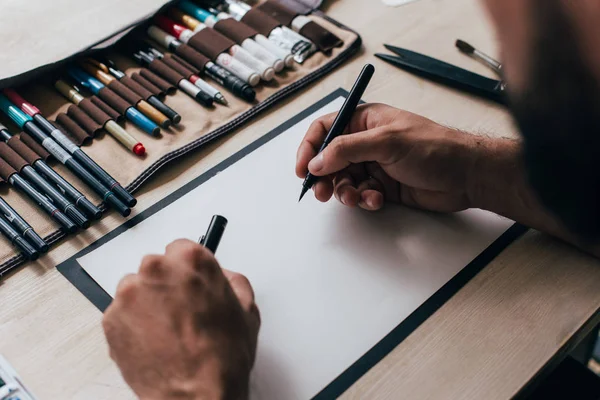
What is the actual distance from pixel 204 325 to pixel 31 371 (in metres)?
0.20

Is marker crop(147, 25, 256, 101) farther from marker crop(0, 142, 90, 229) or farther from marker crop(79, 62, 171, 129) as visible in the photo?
marker crop(0, 142, 90, 229)

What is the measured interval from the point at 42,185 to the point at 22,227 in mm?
66

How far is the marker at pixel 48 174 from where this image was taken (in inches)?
30.2

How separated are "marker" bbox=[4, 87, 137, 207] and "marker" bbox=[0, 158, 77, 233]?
6cm

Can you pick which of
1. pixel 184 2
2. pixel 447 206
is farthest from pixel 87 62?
pixel 447 206

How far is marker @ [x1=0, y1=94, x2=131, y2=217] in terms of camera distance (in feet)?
2.55

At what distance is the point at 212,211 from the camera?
2.53 ft

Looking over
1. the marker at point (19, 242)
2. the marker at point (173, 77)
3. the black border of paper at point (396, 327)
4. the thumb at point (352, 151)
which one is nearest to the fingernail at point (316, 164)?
the thumb at point (352, 151)

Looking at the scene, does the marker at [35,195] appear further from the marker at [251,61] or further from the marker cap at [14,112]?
the marker at [251,61]

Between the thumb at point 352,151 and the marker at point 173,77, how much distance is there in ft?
0.74

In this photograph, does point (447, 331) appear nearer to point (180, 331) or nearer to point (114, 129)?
point (180, 331)

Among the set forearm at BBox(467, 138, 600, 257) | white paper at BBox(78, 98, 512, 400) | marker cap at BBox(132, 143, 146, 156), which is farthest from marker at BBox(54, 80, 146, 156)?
forearm at BBox(467, 138, 600, 257)

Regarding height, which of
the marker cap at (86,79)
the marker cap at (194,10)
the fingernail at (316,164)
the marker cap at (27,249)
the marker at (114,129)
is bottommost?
the marker cap at (27,249)

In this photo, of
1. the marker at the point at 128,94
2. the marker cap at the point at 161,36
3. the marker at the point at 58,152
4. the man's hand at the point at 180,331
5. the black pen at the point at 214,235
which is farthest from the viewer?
the marker cap at the point at 161,36
